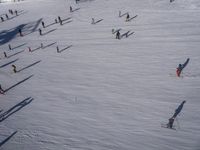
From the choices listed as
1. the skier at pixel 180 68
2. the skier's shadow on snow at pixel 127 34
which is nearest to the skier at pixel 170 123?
→ the skier at pixel 180 68

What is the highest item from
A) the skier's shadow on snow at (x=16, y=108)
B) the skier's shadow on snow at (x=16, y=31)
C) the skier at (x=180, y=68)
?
the skier's shadow on snow at (x=16, y=31)

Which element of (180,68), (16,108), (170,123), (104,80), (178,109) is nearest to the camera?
(170,123)

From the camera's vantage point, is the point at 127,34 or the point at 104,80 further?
the point at 127,34

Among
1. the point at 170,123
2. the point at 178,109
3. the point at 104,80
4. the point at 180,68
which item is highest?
the point at 180,68

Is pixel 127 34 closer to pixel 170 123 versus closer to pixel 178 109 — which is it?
pixel 178 109

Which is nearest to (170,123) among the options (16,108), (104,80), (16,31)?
(104,80)

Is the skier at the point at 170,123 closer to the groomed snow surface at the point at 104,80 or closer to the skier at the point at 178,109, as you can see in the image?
the groomed snow surface at the point at 104,80

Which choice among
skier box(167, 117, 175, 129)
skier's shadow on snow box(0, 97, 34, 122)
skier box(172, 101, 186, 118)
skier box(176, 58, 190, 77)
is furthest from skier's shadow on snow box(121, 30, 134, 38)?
skier box(167, 117, 175, 129)

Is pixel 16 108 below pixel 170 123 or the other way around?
below
